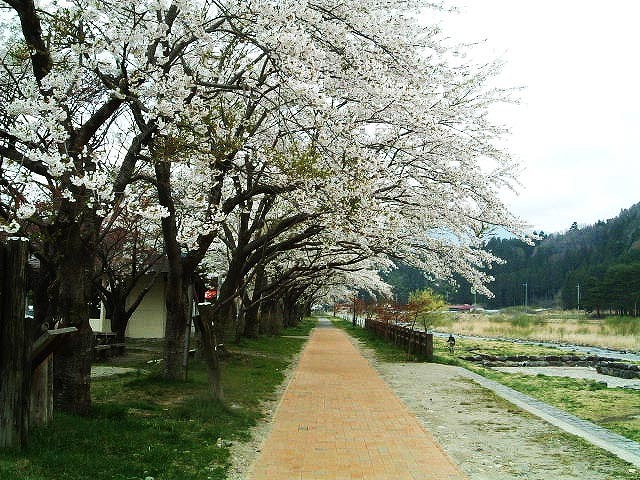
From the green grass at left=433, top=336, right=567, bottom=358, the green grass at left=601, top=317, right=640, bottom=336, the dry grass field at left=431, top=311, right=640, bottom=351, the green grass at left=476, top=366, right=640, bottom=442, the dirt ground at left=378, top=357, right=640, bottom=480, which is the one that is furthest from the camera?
the green grass at left=601, top=317, right=640, bottom=336

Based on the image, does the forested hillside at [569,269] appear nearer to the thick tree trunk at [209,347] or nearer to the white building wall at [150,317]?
the white building wall at [150,317]

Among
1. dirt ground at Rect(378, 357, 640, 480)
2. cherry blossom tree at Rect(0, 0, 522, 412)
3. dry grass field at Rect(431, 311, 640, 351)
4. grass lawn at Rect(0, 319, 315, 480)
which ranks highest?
cherry blossom tree at Rect(0, 0, 522, 412)

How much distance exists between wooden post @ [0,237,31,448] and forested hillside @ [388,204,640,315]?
76372 millimetres

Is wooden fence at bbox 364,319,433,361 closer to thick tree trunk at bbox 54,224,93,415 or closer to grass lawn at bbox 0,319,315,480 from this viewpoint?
grass lawn at bbox 0,319,315,480

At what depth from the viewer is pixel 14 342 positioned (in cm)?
619

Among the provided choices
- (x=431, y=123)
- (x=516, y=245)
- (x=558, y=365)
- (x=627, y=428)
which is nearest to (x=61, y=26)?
(x=431, y=123)

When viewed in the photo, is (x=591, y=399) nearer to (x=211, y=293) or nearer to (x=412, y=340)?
(x=412, y=340)

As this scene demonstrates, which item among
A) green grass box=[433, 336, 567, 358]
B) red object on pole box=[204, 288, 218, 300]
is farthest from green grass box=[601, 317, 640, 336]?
red object on pole box=[204, 288, 218, 300]

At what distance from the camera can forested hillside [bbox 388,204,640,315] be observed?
7841 centimetres

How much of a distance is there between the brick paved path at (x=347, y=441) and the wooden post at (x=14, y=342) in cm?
227

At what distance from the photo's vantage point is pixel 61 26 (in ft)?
23.5

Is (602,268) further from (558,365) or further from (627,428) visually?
(627,428)

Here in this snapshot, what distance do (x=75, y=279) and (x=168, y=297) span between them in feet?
14.3

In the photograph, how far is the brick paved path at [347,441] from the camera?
674 cm
